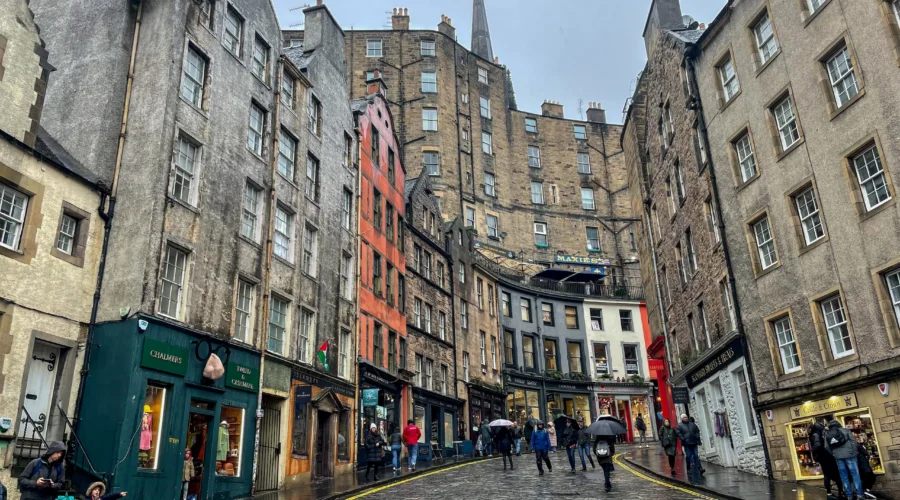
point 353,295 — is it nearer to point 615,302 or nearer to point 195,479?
point 195,479

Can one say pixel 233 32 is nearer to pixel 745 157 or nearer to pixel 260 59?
pixel 260 59

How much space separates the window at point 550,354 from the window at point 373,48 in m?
25.5

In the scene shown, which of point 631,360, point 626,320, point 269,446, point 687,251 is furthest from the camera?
point 626,320

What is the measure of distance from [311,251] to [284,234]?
1766mm

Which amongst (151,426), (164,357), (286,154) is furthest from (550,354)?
(151,426)

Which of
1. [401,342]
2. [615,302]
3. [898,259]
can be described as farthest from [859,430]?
[615,302]

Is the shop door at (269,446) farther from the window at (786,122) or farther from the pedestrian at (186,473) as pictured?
the window at (786,122)

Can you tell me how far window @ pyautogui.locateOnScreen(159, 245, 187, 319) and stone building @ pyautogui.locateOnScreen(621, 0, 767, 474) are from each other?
1554 centimetres

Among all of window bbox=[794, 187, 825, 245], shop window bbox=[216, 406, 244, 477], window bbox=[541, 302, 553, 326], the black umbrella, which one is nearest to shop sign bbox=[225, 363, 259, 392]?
shop window bbox=[216, 406, 244, 477]

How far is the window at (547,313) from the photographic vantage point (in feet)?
160

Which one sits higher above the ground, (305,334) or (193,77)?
(193,77)

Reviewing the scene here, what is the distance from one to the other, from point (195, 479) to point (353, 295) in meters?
10.7

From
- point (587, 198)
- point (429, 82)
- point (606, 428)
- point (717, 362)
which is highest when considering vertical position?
point (429, 82)

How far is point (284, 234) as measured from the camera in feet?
72.5
